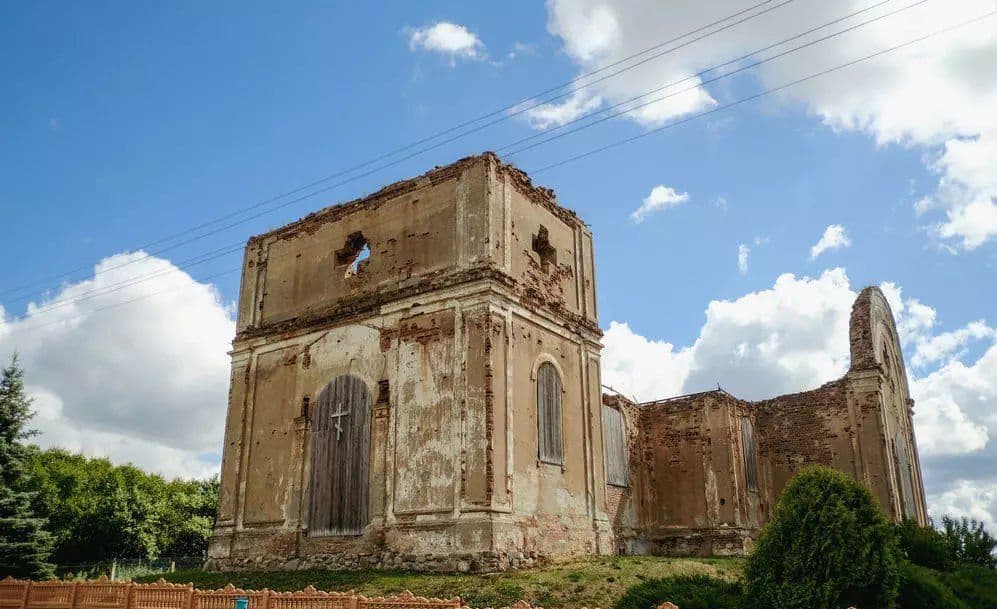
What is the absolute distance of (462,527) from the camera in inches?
598

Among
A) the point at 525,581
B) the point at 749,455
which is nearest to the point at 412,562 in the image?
the point at 525,581

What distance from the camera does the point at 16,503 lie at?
20828 millimetres

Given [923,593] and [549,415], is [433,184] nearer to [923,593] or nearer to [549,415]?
[549,415]

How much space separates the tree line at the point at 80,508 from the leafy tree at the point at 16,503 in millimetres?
23

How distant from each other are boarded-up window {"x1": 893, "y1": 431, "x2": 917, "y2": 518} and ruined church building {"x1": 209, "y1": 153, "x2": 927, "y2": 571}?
6524mm

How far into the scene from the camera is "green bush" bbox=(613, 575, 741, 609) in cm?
1065

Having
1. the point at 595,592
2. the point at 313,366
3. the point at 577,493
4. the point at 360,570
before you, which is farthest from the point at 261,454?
the point at 595,592

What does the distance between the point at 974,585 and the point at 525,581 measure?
6.97m

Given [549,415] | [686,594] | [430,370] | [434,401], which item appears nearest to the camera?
[686,594]

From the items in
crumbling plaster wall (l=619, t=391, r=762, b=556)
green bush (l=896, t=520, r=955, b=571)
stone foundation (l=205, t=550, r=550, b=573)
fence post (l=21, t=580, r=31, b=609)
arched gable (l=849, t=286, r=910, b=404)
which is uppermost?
arched gable (l=849, t=286, r=910, b=404)

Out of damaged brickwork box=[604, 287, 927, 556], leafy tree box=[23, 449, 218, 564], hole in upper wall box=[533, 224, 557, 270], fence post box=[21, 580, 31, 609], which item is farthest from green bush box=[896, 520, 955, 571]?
leafy tree box=[23, 449, 218, 564]

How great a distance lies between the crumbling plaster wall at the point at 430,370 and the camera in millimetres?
15852

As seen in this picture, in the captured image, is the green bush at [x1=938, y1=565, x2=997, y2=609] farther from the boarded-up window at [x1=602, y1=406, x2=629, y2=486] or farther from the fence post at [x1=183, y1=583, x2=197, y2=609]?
the boarded-up window at [x1=602, y1=406, x2=629, y2=486]

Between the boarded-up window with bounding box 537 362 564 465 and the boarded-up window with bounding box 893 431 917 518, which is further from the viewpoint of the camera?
the boarded-up window with bounding box 893 431 917 518
